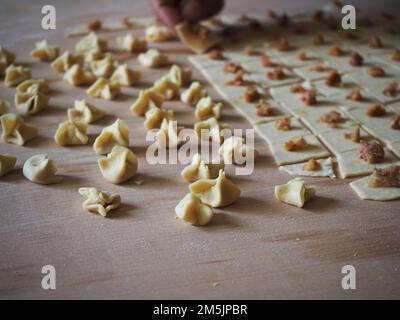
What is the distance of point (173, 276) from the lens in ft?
3.65

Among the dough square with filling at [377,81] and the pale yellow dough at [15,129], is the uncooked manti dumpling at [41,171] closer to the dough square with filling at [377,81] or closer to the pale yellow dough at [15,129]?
the pale yellow dough at [15,129]

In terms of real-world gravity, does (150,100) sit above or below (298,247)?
above

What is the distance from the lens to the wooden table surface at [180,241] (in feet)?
3.56

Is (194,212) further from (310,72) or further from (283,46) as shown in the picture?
(283,46)

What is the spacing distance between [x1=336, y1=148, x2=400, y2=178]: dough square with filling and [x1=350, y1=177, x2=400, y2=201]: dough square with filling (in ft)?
0.15

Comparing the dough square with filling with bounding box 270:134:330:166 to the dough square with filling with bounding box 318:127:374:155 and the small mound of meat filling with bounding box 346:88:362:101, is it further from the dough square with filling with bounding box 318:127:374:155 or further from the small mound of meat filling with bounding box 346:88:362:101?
the small mound of meat filling with bounding box 346:88:362:101

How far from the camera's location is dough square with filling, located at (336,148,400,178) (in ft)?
4.73

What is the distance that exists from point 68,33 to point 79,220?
1.42 m

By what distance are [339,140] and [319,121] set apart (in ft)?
0.43

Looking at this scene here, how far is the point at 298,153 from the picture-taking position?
1535 millimetres

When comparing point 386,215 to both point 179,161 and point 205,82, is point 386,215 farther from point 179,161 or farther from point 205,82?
point 205,82

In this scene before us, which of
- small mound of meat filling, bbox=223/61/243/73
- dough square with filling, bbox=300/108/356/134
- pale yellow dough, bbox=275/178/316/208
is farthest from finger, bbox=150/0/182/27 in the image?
pale yellow dough, bbox=275/178/316/208

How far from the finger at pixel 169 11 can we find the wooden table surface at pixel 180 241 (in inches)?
38.0
